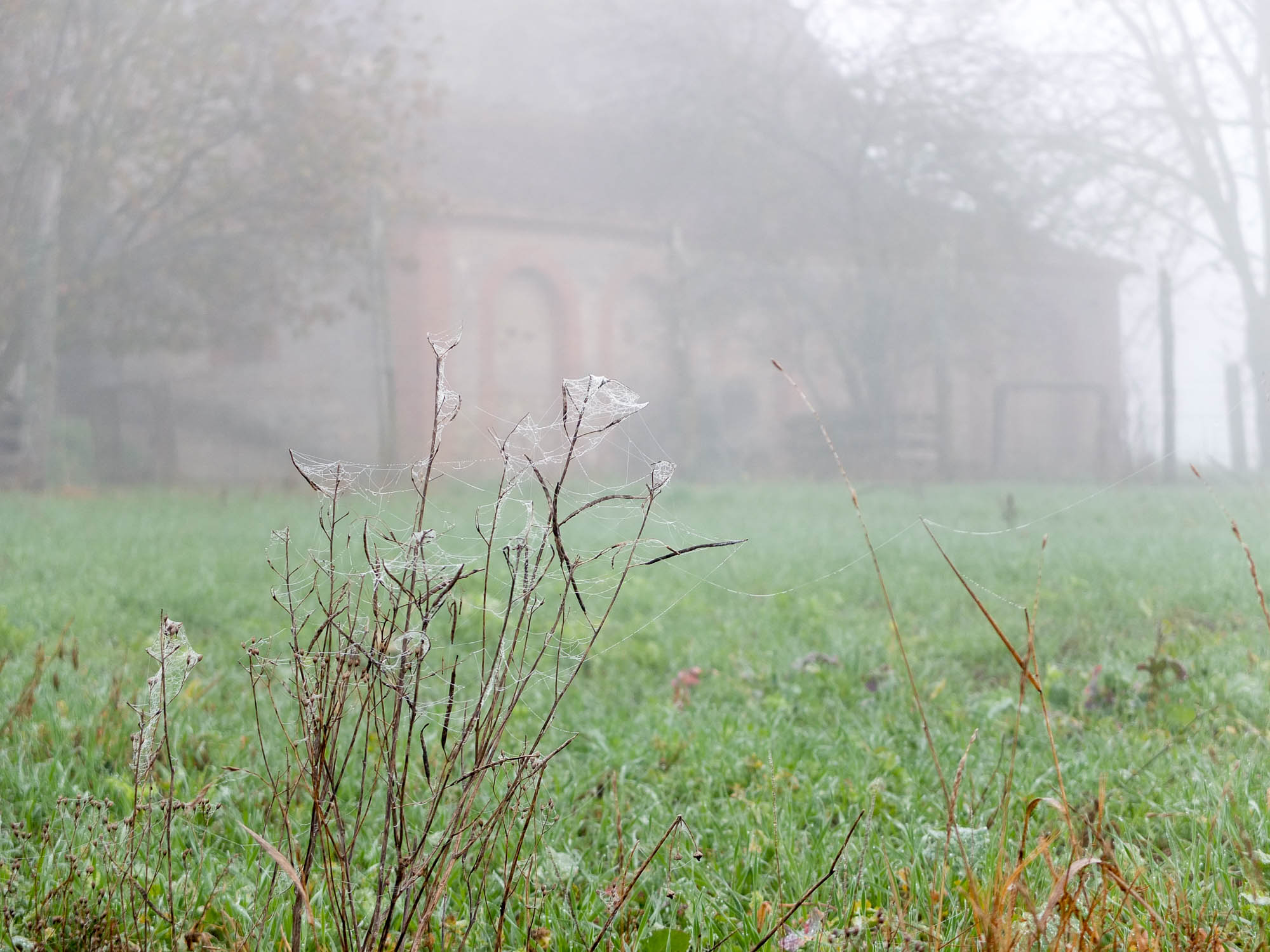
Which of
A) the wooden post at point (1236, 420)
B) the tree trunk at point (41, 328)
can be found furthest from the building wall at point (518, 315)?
the wooden post at point (1236, 420)

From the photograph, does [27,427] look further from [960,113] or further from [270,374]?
[960,113]

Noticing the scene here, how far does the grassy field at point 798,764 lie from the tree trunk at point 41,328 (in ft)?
28.4

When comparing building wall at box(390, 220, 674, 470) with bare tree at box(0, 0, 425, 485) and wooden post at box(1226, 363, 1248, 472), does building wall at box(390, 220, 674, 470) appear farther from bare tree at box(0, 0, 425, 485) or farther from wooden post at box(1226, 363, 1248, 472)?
wooden post at box(1226, 363, 1248, 472)

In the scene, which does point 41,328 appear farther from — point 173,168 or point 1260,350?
point 1260,350

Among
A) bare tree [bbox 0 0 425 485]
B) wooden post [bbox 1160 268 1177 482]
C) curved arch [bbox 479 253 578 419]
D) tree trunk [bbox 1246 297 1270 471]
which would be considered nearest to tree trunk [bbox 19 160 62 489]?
bare tree [bbox 0 0 425 485]

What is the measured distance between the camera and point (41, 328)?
13602 mm

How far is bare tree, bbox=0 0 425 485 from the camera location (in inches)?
545

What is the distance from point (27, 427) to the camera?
13.5m

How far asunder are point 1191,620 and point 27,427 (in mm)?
13927

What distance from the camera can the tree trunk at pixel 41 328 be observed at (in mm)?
13438

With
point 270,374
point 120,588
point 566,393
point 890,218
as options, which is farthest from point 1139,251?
point 566,393

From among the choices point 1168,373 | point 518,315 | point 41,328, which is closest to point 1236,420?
point 1168,373

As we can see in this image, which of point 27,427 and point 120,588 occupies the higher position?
point 27,427

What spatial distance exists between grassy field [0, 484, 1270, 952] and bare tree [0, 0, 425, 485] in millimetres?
10444
